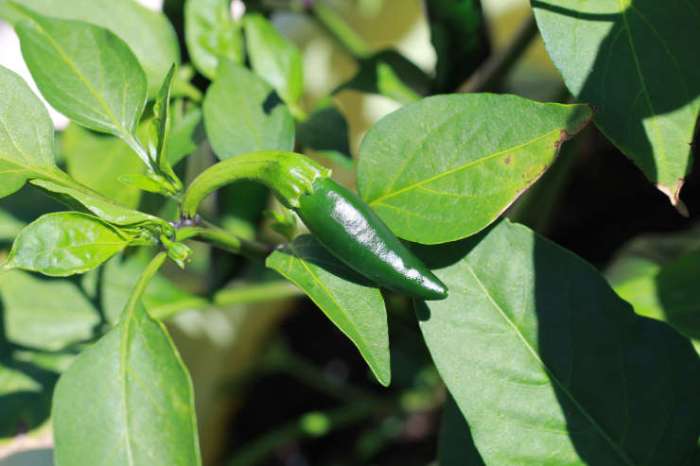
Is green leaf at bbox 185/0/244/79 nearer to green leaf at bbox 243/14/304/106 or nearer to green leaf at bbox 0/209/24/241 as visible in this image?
green leaf at bbox 243/14/304/106

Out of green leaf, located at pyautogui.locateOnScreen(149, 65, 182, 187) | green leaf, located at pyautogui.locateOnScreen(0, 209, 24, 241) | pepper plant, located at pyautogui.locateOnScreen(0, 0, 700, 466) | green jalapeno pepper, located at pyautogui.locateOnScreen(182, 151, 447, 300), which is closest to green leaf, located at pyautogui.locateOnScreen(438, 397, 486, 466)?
pepper plant, located at pyautogui.locateOnScreen(0, 0, 700, 466)

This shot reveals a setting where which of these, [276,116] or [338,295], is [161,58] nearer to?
[276,116]

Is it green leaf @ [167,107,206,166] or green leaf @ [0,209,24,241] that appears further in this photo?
green leaf @ [0,209,24,241]

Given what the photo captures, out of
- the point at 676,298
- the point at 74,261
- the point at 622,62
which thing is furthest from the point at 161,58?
the point at 676,298

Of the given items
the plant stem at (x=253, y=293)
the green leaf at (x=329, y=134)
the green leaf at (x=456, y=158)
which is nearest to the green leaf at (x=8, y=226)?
the plant stem at (x=253, y=293)

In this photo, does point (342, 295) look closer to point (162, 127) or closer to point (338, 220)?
point (338, 220)

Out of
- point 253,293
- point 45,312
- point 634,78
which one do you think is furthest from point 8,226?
point 634,78
